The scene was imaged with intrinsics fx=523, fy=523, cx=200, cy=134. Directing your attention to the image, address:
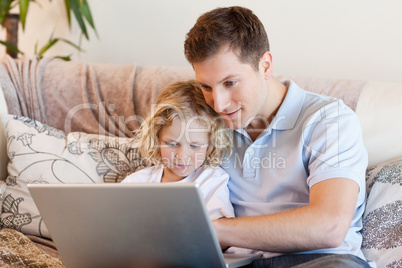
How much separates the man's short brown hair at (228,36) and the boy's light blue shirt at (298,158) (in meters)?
0.19

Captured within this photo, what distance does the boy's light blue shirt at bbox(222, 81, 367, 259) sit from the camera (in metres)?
1.34

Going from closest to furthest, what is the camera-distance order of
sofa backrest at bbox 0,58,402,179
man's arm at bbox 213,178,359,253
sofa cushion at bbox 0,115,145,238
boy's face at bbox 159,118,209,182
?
man's arm at bbox 213,178,359,253 → boy's face at bbox 159,118,209,182 → sofa cushion at bbox 0,115,145,238 → sofa backrest at bbox 0,58,402,179

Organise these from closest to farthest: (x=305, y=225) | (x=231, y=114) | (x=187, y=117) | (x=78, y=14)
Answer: (x=305, y=225), (x=231, y=114), (x=187, y=117), (x=78, y=14)

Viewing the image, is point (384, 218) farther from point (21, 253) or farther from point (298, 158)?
point (21, 253)

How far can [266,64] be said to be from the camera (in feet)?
4.90

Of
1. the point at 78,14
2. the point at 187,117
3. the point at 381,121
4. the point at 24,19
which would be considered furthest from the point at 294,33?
the point at 24,19

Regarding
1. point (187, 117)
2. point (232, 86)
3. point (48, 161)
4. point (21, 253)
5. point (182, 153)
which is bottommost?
point (21, 253)

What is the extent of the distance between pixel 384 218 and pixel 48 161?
113 cm

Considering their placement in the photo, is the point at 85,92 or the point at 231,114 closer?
the point at 231,114

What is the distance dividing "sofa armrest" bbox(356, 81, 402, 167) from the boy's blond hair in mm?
449

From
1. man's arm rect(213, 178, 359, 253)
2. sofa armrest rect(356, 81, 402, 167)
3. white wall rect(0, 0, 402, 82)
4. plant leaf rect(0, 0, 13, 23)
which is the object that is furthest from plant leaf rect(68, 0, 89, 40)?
man's arm rect(213, 178, 359, 253)

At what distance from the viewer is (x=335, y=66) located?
2090 millimetres

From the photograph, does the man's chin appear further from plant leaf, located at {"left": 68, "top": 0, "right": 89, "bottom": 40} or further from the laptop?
plant leaf, located at {"left": 68, "top": 0, "right": 89, "bottom": 40}

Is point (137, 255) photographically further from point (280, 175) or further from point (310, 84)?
point (310, 84)
